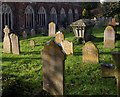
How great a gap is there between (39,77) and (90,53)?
8.16 ft

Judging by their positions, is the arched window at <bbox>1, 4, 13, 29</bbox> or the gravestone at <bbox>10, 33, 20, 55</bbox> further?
the arched window at <bbox>1, 4, 13, 29</bbox>

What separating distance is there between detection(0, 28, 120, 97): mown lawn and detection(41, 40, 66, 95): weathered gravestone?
318mm

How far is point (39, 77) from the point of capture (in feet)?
30.5

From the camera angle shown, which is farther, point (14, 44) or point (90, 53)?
point (14, 44)

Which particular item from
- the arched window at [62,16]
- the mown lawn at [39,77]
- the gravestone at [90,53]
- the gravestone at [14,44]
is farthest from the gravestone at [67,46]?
the arched window at [62,16]

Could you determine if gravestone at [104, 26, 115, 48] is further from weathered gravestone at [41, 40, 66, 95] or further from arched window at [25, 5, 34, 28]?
arched window at [25, 5, 34, 28]

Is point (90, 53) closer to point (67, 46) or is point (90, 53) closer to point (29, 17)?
point (67, 46)

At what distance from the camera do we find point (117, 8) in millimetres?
30203

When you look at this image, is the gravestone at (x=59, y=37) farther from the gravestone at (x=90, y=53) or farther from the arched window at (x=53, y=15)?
the arched window at (x=53, y=15)

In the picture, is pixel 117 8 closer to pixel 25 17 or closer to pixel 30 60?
pixel 25 17

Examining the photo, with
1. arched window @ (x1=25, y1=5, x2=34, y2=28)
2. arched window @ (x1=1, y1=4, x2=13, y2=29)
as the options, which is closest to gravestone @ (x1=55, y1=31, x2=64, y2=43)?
arched window @ (x1=1, y1=4, x2=13, y2=29)

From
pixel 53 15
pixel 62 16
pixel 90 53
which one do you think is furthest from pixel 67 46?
pixel 62 16

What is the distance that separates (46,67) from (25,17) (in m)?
21.0

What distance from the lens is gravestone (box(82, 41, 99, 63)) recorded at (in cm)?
1077
